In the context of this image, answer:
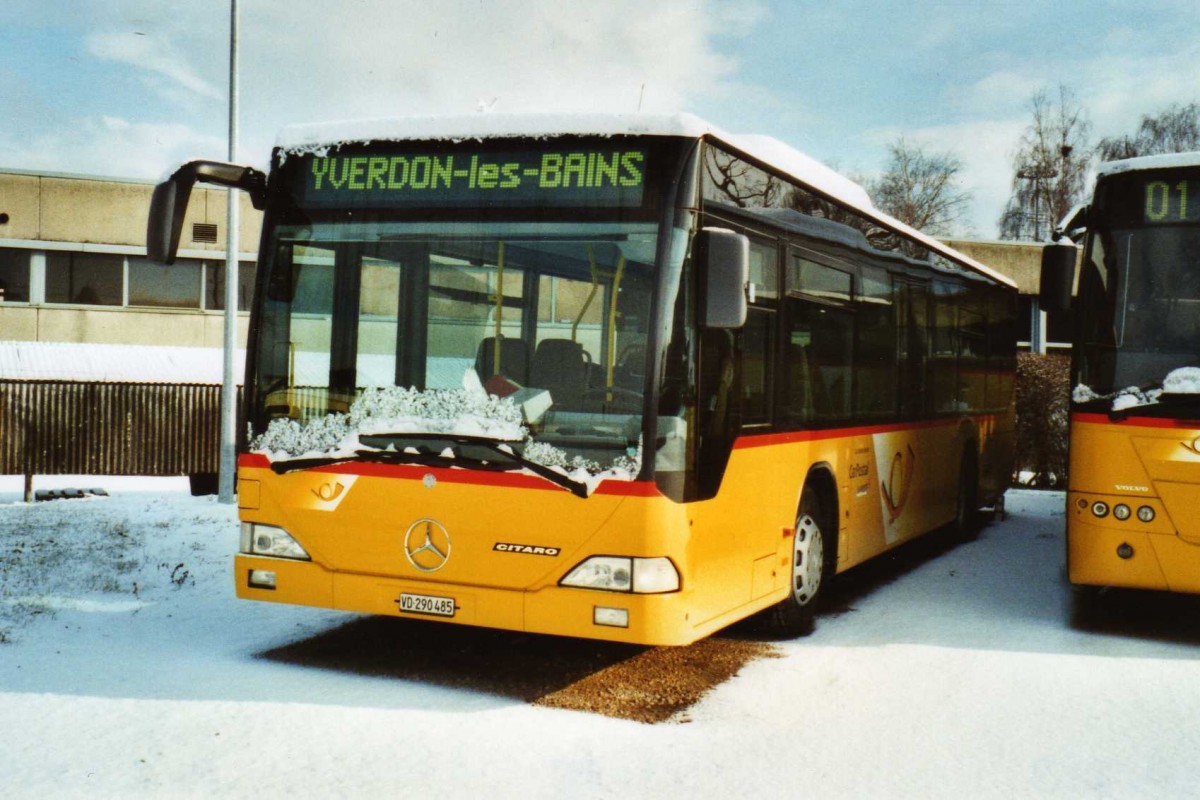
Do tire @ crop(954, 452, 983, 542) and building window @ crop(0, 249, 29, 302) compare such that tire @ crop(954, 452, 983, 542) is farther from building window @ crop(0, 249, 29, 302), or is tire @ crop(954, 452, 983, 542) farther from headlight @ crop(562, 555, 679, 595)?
building window @ crop(0, 249, 29, 302)

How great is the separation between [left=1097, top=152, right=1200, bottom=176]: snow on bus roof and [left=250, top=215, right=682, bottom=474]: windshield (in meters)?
4.04

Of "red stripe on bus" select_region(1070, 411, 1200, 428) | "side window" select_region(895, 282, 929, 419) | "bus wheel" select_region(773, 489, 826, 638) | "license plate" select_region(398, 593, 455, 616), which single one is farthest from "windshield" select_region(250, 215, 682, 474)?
"side window" select_region(895, 282, 929, 419)

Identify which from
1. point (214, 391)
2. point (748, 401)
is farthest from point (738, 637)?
point (214, 391)

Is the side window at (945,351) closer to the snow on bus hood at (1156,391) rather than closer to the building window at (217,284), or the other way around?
the snow on bus hood at (1156,391)

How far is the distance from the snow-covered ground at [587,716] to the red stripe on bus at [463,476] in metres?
1.14

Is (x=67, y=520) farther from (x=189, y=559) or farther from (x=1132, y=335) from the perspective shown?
(x=1132, y=335)

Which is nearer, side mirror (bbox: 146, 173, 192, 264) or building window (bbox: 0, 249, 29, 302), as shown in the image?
side mirror (bbox: 146, 173, 192, 264)

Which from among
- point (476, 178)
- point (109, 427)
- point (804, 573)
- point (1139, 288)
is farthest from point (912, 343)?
point (109, 427)

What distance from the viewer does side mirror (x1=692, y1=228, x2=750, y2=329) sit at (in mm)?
6023

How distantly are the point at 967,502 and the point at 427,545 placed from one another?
27.7 ft

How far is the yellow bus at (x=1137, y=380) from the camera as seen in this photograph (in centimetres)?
785

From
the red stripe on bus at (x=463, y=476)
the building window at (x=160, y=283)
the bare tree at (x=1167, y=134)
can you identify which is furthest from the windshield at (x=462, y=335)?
the bare tree at (x=1167, y=134)

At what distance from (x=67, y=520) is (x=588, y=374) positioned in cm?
985

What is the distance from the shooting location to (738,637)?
8195mm
